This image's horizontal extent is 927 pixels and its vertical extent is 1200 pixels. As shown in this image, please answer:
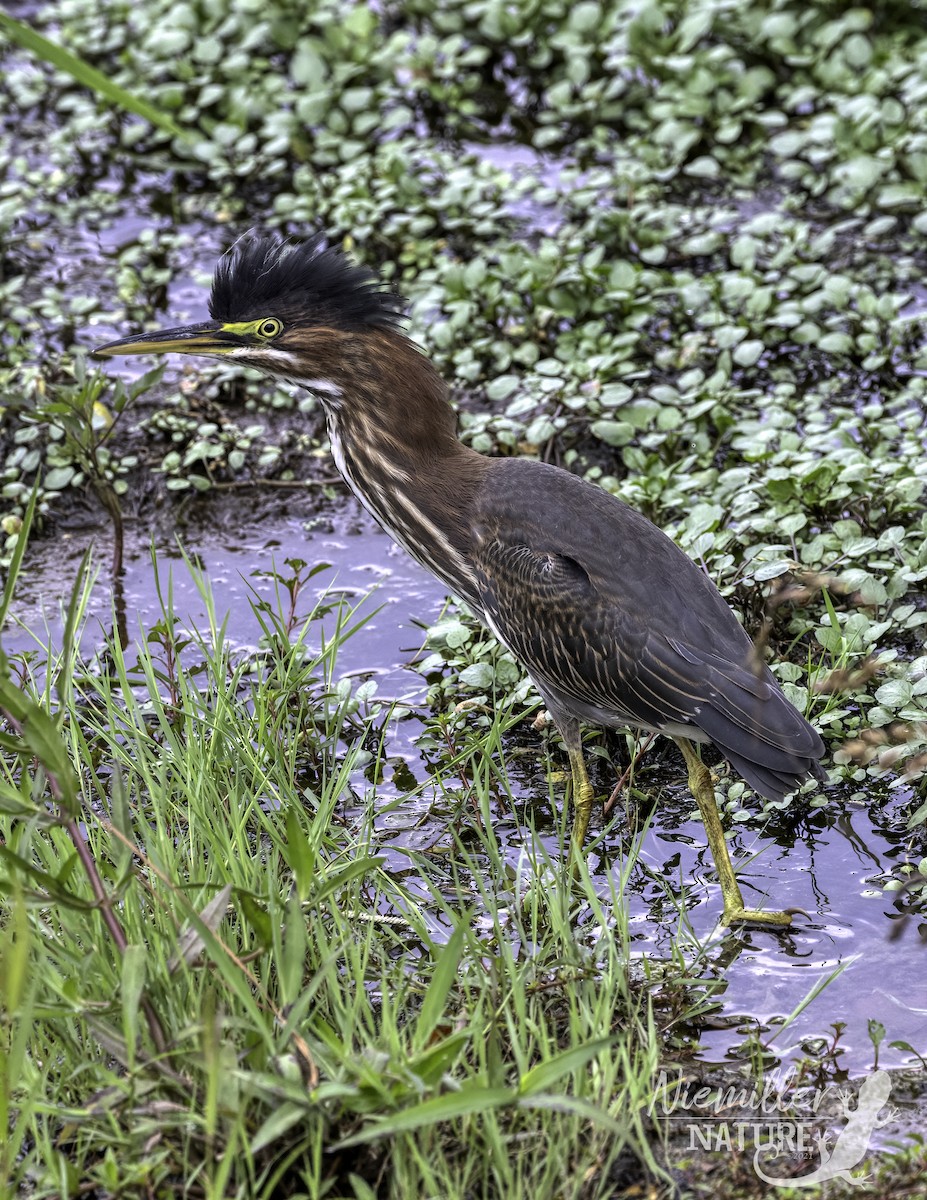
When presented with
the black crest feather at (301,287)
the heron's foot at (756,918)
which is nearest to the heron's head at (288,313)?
the black crest feather at (301,287)

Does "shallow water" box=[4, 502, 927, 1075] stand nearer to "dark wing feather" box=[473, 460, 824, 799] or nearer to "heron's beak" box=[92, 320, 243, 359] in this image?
"dark wing feather" box=[473, 460, 824, 799]

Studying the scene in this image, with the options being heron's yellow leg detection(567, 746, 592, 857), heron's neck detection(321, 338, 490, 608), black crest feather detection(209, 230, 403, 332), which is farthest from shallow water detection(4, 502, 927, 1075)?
black crest feather detection(209, 230, 403, 332)

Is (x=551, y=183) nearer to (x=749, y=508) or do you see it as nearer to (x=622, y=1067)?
(x=749, y=508)

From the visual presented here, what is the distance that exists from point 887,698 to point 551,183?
4394mm

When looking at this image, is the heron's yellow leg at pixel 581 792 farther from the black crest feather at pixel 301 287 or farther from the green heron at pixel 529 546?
the black crest feather at pixel 301 287

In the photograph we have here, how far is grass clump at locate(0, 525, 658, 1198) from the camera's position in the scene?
2.91 metres

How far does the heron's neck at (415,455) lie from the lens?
4625mm

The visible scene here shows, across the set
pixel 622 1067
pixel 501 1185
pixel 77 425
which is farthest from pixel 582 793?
pixel 77 425

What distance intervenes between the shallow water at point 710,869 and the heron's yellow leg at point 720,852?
5 cm

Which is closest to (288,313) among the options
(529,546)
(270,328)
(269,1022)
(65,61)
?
(270,328)

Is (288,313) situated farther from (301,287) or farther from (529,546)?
(529,546)

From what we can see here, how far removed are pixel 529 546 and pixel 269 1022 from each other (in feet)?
5.56

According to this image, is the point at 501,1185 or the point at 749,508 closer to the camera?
the point at 501,1185

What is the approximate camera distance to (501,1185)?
10.2ft
